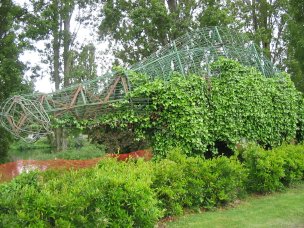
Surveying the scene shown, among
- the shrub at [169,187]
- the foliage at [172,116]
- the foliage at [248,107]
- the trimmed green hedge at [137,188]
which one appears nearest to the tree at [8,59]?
the foliage at [172,116]

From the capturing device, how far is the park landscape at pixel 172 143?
536cm

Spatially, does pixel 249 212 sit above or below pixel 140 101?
below

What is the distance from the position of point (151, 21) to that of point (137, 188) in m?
14.5

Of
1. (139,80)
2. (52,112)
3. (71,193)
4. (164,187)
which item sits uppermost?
(139,80)

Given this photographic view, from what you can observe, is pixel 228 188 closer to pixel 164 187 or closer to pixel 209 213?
pixel 209 213

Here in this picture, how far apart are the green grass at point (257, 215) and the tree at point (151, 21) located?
11.7 meters

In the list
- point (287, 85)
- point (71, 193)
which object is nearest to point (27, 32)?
point (287, 85)

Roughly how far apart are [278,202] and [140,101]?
4.17 meters

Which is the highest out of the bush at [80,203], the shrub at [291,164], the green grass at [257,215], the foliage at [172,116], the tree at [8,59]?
the tree at [8,59]

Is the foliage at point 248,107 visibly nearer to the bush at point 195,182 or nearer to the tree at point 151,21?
the bush at point 195,182

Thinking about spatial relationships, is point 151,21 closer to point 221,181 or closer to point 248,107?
point 248,107

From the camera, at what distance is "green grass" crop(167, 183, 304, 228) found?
22.9 feet

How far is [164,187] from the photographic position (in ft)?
23.5

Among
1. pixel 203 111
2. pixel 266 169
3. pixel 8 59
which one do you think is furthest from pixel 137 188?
pixel 8 59
